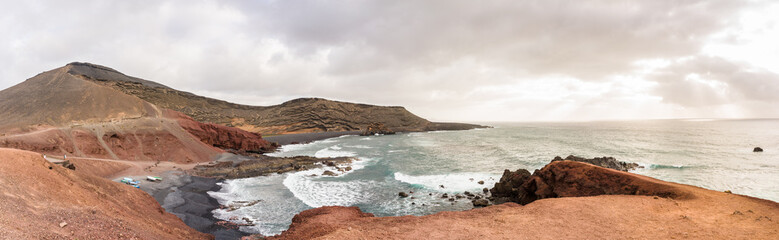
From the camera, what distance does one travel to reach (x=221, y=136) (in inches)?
1537

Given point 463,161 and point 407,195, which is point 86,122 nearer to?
point 407,195

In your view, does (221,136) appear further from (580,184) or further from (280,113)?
(280,113)

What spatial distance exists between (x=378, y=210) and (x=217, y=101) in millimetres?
96335

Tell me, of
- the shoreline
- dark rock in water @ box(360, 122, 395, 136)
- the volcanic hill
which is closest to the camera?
the shoreline

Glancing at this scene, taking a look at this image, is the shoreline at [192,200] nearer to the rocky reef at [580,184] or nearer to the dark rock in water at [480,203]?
the dark rock in water at [480,203]

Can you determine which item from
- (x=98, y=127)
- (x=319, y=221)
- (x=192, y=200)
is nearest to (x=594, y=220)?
(x=319, y=221)

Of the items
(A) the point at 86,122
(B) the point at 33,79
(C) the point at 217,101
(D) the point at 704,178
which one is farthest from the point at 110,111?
(C) the point at 217,101

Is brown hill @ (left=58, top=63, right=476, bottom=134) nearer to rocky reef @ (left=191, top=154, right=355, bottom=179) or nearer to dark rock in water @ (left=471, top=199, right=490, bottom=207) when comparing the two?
rocky reef @ (left=191, top=154, right=355, bottom=179)

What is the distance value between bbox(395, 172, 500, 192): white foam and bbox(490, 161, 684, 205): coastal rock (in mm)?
4346

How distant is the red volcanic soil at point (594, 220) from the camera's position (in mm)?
6715

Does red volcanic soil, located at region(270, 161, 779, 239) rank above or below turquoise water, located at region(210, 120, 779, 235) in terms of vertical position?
above

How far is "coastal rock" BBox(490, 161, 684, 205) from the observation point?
10.1 m

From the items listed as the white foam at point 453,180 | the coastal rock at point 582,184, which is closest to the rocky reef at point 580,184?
the coastal rock at point 582,184

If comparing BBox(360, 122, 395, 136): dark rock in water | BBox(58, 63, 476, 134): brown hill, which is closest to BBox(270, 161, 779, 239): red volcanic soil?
BBox(360, 122, 395, 136): dark rock in water
